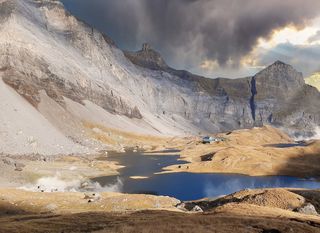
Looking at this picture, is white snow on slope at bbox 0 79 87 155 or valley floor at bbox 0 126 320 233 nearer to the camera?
valley floor at bbox 0 126 320 233

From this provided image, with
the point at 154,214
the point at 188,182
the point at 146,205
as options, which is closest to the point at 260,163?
the point at 188,182

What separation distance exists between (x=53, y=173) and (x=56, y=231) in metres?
82.6

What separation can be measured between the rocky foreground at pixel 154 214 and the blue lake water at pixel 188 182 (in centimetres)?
3165

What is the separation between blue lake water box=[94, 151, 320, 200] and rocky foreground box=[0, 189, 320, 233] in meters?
31.7

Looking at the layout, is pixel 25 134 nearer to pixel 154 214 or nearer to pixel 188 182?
pixel 188 182

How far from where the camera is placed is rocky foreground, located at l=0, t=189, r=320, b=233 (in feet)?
121

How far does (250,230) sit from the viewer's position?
3531 cm

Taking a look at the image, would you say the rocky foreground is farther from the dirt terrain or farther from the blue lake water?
the dirt terrain

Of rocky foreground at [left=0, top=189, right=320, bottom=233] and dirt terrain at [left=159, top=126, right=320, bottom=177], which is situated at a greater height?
dirt terrain at [left=159, top=126, right=320, bottom=177]

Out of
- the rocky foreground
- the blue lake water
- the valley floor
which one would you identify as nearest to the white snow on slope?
the valley floor

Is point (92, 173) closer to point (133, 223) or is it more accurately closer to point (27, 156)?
point (27, 156)

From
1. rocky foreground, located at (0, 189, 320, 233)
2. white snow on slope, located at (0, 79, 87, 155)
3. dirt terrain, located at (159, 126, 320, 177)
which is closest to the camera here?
rocky foreground, located at (0, 189, 320, 233)

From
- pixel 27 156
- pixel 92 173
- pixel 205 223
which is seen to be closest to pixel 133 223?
pixel 205 223

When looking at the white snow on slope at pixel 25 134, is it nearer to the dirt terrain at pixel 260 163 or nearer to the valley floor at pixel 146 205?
the valley floor at pixel 146 205
